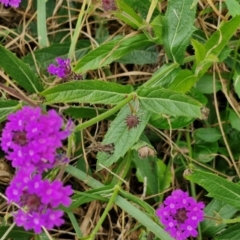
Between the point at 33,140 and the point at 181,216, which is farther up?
the point at 33,140

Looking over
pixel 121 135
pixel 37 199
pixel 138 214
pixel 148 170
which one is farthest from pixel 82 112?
pixel 37 199

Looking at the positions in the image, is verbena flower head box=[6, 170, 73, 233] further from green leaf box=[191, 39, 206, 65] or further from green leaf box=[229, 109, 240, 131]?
green leaf box=[229, 109, 240, 131]

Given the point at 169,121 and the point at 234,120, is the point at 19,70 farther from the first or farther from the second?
the point at 234,120

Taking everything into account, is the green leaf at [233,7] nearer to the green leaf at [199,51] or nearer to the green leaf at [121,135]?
the green leaf at [199,51]

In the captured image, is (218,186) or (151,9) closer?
(218,186)

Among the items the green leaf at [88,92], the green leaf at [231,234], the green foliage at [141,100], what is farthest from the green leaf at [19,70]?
the green leaf at [231,234]
